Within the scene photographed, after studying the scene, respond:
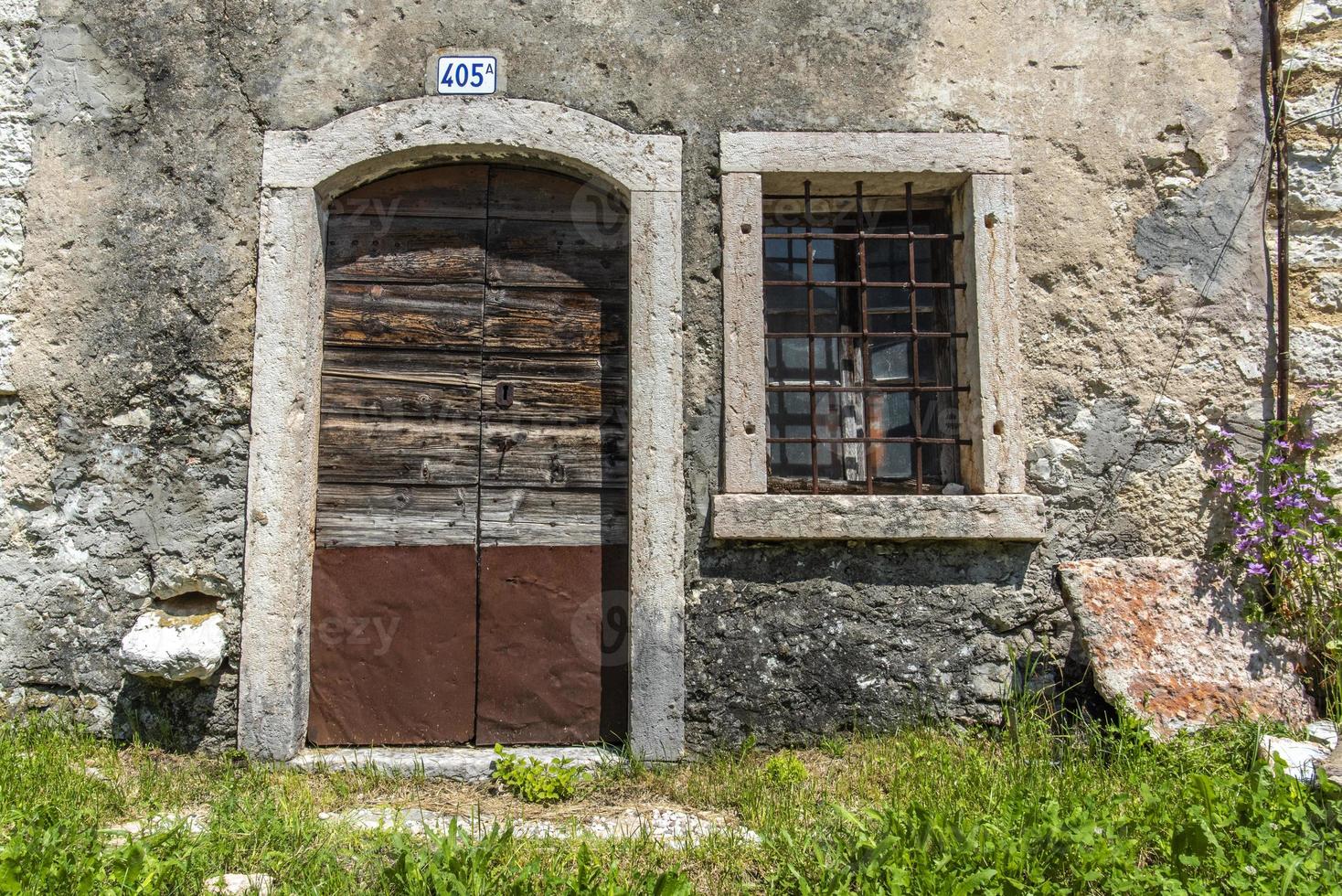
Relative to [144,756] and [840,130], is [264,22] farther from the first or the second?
[144,756]

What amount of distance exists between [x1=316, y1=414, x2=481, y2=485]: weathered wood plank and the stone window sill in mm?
1022

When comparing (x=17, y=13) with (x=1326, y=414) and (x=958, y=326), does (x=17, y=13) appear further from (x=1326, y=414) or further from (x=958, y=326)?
(x=1326, y=414)

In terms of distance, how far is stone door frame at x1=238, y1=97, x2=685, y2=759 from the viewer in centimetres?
331

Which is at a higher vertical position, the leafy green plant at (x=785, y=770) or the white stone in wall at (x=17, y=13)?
the white stone in wall at (x=17, y=13)

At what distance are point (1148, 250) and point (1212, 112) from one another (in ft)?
2.04

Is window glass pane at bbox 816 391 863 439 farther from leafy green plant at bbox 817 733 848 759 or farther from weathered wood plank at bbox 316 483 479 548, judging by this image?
weathered wood plank at bbox 316 483 479 548

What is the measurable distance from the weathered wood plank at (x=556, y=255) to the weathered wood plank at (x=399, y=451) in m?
0.65

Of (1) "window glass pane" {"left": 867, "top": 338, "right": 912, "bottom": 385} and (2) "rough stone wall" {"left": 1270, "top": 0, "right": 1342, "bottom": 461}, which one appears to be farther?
(1) "window glass pane" {"left": 867, "top": 338, "right": 912, "bottom": 385}

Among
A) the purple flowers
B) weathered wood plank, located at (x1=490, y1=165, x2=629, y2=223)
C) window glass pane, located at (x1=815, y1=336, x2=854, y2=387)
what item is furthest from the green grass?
weathered wood plank, located at (x1=490, y1=165, x2=629, y2=223)

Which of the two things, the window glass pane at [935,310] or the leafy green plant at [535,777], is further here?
the window glass pane at [935,310]

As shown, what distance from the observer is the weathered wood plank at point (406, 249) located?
3.60 meters

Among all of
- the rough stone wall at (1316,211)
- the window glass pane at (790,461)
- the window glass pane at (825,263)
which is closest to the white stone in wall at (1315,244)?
the rough stone wall at (1316,211)

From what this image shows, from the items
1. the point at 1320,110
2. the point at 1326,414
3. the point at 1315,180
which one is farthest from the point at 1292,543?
the point at 1320,110

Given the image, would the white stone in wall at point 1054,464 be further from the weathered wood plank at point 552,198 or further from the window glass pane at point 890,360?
the weathered wood plank at point 552,198
